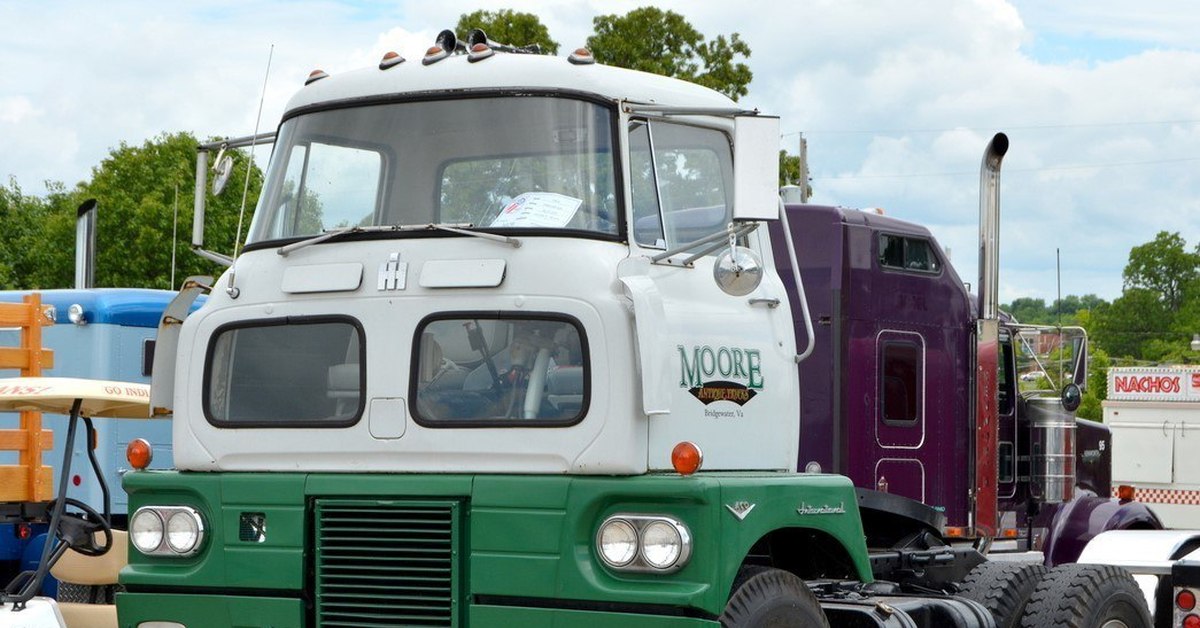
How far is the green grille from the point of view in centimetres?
709

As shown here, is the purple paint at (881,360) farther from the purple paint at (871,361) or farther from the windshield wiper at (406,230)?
the windshield wiper at (406,230)

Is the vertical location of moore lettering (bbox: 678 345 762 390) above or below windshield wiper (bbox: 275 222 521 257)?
below

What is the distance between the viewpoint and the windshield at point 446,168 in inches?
291

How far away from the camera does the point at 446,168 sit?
7.71 m

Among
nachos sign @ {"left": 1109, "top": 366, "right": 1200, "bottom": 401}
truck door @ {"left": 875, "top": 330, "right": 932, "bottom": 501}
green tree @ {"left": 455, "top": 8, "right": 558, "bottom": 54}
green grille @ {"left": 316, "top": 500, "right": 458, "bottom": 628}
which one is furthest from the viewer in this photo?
green tree @ {"left": 455, "top": 8, "right": 558, "bottom": 54}

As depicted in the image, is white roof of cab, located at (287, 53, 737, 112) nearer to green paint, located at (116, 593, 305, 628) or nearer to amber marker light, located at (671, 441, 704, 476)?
amber marker light, located at (671, 441, 704, 476)

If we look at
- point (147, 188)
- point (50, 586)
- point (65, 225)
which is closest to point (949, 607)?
point (50, 586)

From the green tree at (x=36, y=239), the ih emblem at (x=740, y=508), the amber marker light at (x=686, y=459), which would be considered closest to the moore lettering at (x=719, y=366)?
the amber marker light at (x=686, y=459)

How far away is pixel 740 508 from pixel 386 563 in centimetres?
150

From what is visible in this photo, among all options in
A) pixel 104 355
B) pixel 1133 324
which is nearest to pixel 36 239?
pixel 104 355

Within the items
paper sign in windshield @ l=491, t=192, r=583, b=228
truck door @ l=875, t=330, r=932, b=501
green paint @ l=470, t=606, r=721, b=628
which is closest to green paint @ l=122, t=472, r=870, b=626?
green paint @ l=470, t=606, r=721, b=628

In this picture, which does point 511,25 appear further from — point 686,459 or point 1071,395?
point 686,459

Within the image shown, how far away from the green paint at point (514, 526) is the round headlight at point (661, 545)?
0.05 meters

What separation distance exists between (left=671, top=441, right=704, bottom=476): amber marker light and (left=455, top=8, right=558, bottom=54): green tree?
74.9 feet
